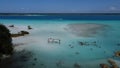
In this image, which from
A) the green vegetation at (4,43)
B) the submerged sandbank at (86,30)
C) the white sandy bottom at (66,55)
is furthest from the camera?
the submerged sandbank at (86,30)

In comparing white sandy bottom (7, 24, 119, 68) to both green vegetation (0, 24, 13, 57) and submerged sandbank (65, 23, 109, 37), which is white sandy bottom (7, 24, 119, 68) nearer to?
green vegetation (0, 24, 13, 57)

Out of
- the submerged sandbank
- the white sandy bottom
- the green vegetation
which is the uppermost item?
the green vegetation

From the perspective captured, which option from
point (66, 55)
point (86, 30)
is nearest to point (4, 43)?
point (66, 55)

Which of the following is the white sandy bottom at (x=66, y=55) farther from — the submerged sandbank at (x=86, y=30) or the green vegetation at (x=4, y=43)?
the submerged sandbank at (x=86, y=30)

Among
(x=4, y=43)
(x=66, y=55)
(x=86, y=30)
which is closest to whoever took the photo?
(x=4, y=43)

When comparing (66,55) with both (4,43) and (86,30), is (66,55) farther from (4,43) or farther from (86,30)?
(86,30)

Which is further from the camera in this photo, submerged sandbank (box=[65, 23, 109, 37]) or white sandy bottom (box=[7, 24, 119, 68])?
submerged sandbank (box=[65, 23, 109, 37])

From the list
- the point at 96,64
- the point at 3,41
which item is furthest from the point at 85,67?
the point at 3,41

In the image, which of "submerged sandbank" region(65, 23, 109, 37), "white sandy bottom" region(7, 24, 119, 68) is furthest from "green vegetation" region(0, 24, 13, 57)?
"submerged sandbank" region(65, 23, 109, 37)

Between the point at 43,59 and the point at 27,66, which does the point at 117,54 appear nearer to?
the point at 43,59

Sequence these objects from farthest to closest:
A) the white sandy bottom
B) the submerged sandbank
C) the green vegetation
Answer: the submerged sandbank → the green vegetation → the white sandy bottom

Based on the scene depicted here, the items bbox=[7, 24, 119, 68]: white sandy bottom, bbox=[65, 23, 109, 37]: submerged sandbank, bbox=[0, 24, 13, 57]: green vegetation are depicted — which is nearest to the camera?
bbox=[7, 24, 119, 68]: white sandy bottom

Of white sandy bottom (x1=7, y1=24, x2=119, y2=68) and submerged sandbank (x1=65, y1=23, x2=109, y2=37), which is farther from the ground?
white sandy bottom (x1=7, y1=24, x2=119, y2=68)

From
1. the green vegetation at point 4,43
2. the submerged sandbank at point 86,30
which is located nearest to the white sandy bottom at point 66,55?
the green vegetation at point 4,43
